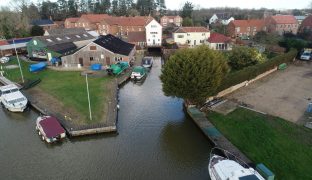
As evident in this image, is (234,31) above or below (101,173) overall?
above

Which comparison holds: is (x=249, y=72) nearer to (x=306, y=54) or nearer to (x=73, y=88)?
(x=306, y=54)

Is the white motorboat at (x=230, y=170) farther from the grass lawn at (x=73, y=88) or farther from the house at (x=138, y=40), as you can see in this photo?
the house at (x=138, y=40)

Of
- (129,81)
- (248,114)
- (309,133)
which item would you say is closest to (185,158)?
(248,114)

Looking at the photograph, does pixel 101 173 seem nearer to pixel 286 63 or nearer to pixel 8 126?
pixel 8 126

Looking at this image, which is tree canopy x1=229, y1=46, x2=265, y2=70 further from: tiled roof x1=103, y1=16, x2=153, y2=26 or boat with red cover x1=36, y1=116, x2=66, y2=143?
tiled roof x1=103, y1=16, x2=153, y2=26

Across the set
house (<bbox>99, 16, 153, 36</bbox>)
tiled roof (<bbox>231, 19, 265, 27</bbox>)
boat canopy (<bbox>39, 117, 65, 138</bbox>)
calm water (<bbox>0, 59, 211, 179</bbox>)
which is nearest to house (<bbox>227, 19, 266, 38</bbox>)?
tiled roof (<bbox>231, 19, 265, 27</bbox>)

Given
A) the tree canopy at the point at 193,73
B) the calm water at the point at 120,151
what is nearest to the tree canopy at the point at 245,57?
the tree canopy at the point at 193,73
